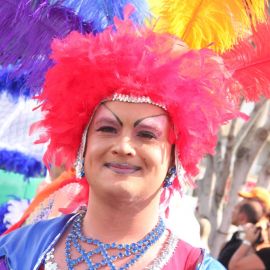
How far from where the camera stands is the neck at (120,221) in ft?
5.62

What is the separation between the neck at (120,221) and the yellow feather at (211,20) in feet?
2.07

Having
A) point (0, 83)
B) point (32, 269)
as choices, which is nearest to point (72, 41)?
point (32, 269)

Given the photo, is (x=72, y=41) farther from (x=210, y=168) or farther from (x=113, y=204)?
(x=210, y=168)

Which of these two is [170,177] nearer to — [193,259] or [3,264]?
[193,259]

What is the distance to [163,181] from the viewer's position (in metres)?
1.78

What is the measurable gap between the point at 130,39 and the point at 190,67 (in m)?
0.21

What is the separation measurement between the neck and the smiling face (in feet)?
0.16

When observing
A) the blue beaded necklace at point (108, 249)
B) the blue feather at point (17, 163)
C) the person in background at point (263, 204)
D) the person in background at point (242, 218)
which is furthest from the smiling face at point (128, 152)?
the person in background at point (242, 218)

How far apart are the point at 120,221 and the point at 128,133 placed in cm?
29

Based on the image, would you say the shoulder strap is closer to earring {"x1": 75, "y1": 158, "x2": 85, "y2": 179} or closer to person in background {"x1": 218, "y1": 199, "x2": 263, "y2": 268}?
earring {"x1": 75, "y1": 158, "x2": 85, "y2": 179}

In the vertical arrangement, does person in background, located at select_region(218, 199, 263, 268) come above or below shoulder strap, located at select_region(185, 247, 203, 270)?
above

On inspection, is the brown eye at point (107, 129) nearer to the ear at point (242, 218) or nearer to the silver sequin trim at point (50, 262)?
the silver sequin trim at point (50, 262)

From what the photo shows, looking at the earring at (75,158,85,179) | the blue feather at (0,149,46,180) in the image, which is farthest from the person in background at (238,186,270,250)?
the earring at (75,158,85,179)

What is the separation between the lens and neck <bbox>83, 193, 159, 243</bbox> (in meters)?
1.71
